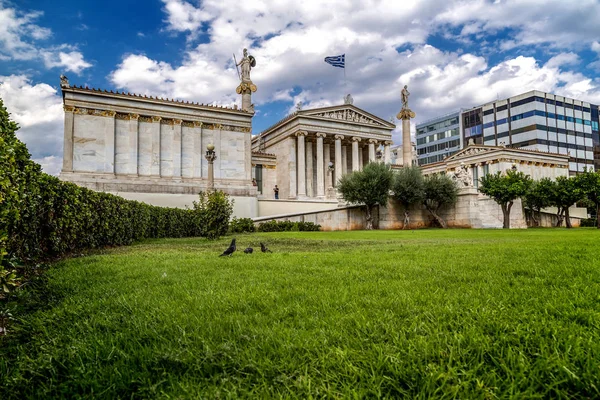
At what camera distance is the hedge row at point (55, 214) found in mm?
4703

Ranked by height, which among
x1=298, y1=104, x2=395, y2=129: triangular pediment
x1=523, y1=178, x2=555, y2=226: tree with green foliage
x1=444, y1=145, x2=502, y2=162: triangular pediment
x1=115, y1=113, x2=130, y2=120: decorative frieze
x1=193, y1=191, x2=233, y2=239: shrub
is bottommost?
x1=193, y1=191, x2=233, y2=239: shrub

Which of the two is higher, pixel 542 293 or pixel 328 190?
pixel 328 190

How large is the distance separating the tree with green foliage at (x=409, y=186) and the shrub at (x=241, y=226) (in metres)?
12.6

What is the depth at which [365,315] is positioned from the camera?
3.10 m

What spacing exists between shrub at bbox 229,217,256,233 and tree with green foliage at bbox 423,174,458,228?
15.0 m

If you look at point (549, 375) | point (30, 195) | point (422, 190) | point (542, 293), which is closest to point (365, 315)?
point (549, 375)

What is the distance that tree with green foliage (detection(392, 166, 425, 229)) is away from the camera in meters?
30.0

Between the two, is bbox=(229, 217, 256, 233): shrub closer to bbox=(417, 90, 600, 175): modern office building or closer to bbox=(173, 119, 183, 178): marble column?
bbox=(173, 119, 183, 178): marble column

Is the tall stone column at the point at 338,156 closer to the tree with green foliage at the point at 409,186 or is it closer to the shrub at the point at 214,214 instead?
the tree with green foliage at the point at 409,186

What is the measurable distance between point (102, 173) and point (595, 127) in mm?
95464

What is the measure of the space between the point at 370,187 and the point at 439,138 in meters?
67.6

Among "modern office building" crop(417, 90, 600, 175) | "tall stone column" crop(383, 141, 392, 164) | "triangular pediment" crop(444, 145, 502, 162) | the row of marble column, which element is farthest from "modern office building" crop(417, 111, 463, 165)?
the row of marble column

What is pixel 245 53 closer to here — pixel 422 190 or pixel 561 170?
pixel 422 190

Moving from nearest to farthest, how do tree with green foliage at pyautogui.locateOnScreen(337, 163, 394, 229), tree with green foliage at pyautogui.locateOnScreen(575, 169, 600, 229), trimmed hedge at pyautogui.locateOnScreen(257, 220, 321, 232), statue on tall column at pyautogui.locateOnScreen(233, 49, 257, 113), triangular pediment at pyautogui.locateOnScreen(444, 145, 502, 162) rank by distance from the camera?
trimmed hedge at pyautogui.locateOnScreen(257, 220, 321, 232) < tree with green foliage at pyautogui.locateOnScreen(337, 163, 394, 229) < tree with green foliage at pyautogui.locateOnScreen(575, 169, 600, 229) < statue on tall column at pyautogui.locateOnScreen(233, 49, 257, 113) < triangular pediment at pyautogui.locateOnScreen(444, 145, 502, 162)
